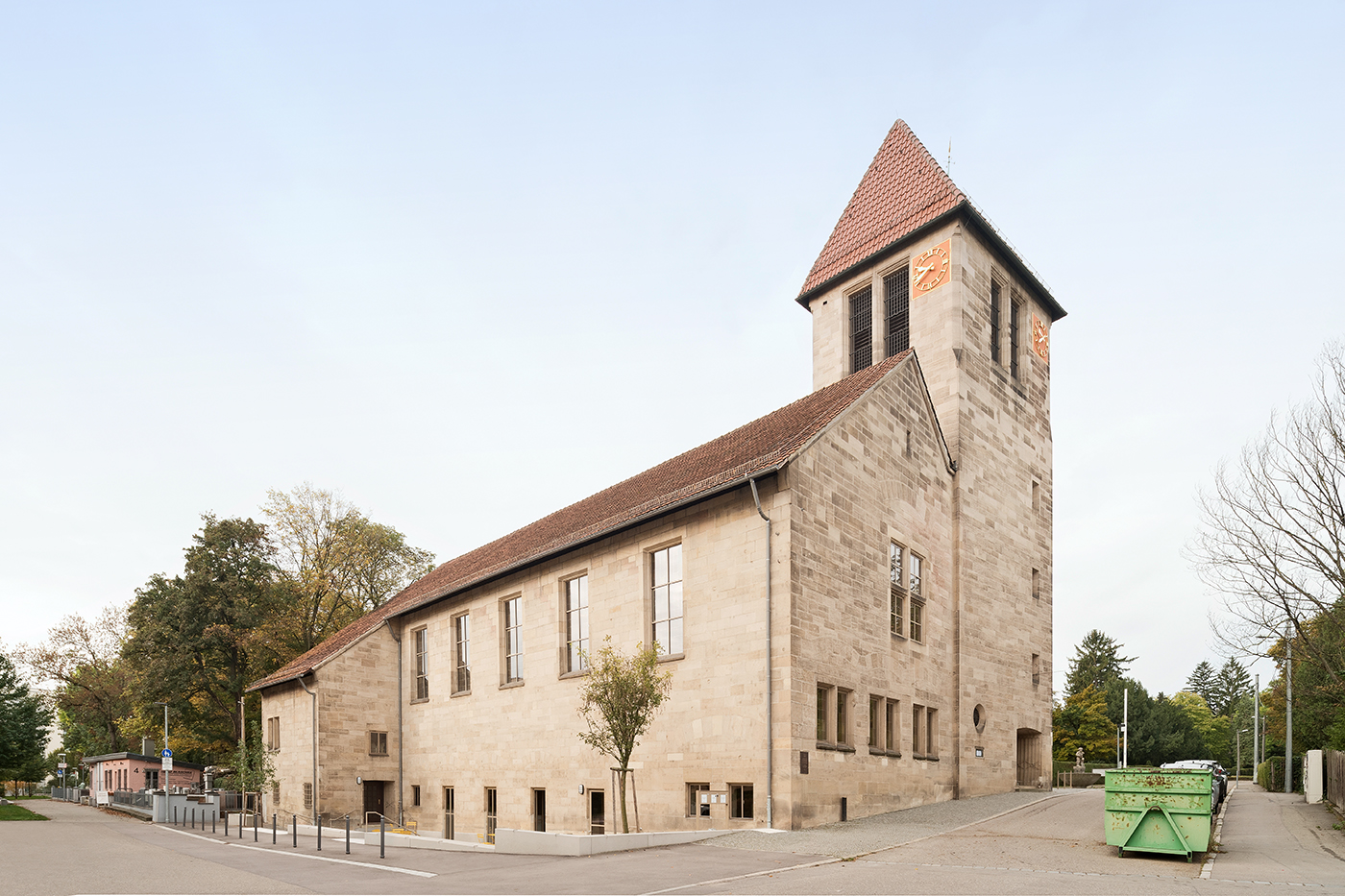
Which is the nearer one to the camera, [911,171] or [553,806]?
[553,806]

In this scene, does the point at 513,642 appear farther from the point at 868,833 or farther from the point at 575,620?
the point at 868,833

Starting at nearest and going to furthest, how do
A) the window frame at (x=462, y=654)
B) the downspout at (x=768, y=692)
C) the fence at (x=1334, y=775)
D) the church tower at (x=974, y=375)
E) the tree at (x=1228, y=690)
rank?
the downspout at (x=768, y=692)
the fence at (x=1334, y=775)
the church tower at (x=974, y=375)
the window frame at (x=462, y=654)
the tree at (x=1228, y=690)

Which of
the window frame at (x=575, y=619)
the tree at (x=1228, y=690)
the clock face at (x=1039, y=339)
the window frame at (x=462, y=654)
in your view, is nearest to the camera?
the window frame at (x=575, y=619)

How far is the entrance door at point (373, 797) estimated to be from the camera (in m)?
34.5

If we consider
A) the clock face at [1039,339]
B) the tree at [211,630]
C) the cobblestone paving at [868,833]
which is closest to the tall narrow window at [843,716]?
the cobblestone paving at [868,833]

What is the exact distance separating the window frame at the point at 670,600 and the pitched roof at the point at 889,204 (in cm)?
1361

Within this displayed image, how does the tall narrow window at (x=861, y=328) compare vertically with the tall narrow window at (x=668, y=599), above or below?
above

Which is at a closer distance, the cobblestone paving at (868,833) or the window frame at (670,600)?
the cobblestone paving at (868,833)

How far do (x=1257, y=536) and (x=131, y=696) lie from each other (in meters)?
50.5

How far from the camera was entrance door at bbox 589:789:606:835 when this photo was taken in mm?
23031

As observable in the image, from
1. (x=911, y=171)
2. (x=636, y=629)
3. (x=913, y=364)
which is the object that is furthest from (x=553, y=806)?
(x=911, y=171)

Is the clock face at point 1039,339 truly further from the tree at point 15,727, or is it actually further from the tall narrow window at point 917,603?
the tree at point 15,727

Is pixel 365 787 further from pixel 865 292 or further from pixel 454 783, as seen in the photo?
pixel 865 292

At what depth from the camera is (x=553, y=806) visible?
81.1 ft
